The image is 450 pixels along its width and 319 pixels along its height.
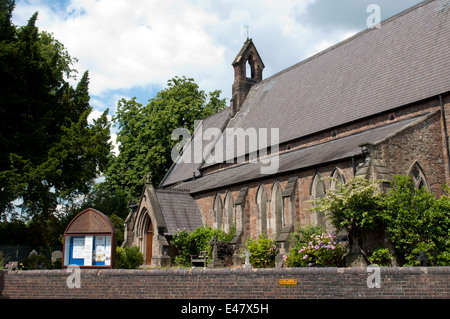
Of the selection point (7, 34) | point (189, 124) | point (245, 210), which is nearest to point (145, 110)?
point (189, 124)

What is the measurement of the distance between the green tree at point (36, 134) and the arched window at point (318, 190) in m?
12.8

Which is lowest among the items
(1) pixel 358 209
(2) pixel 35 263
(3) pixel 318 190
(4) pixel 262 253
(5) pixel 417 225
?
(2) pixel 35 263

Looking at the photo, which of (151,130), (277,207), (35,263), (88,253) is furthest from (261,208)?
(151,130)

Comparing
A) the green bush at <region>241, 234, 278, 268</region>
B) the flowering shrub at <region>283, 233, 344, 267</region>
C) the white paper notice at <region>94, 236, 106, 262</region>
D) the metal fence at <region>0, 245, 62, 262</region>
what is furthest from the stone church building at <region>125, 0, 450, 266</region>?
the white paper notice at <region>94, 236, 106, 262</region>

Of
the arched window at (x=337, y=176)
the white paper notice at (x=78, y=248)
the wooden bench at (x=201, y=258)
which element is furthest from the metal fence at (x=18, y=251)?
the arched window at (x=337, y=176)

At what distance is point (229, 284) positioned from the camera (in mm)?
10508

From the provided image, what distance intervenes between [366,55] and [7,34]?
1985 centimetres

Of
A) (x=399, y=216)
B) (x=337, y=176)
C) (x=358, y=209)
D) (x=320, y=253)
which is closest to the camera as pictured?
(x=399, y=216)

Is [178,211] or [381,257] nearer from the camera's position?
[381,257]

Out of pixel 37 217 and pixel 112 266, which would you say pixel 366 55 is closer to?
pixel 112 266

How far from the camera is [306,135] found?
76.0 ft

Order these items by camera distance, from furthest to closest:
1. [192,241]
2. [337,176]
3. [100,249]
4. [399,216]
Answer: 1. [192,241]
2. [337,176]
3. [399,216]
4. [100,249]

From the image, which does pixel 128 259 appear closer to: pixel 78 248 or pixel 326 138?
pixel 78 248

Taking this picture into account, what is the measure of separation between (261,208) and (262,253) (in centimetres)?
324
